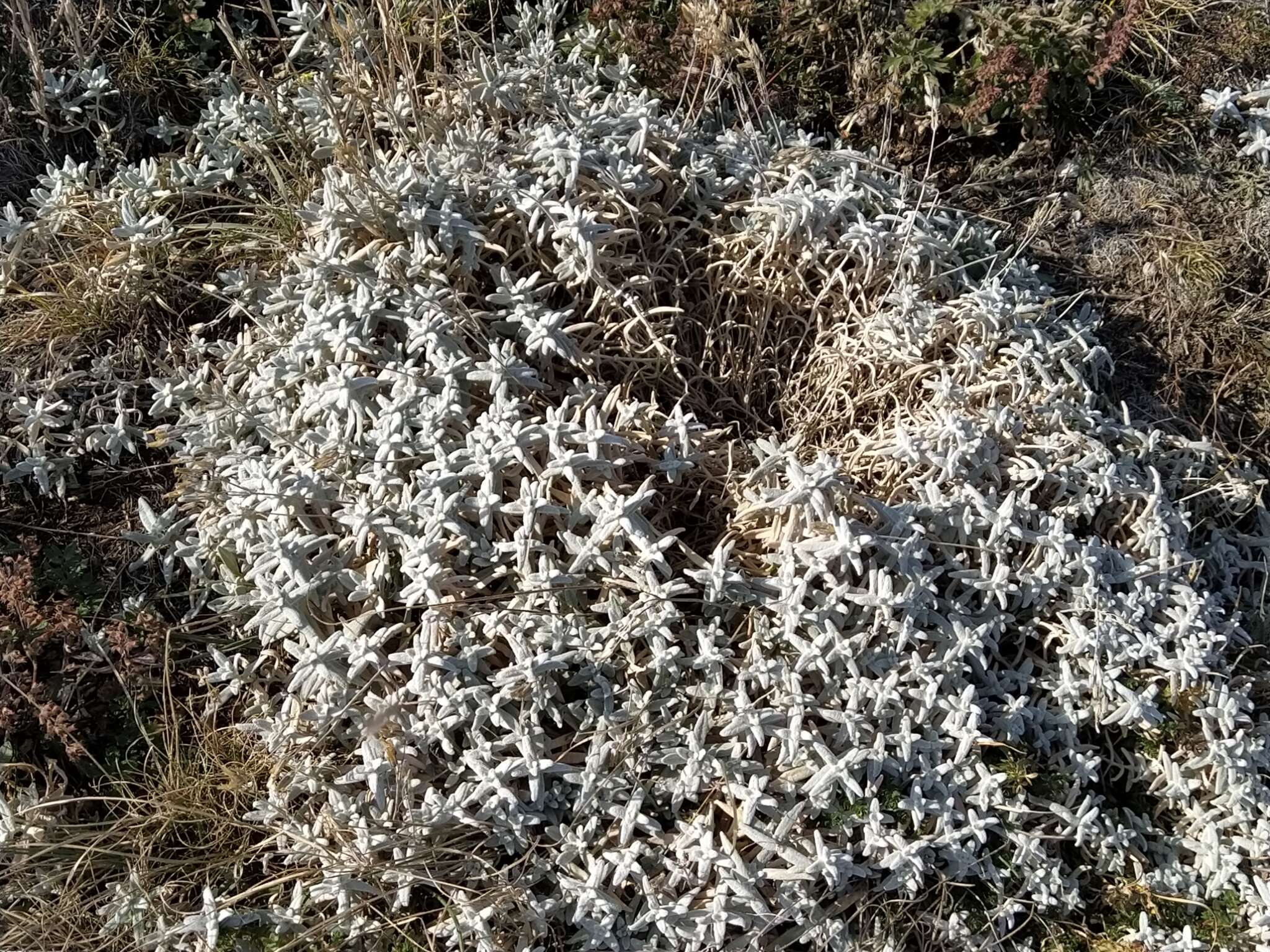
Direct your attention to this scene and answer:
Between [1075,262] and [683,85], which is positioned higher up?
[683,85]

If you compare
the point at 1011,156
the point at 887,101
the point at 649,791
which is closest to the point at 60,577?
the point at 649,791

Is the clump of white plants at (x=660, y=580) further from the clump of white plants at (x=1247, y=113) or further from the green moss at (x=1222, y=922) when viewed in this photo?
the clump of white plants at (x=1247, y=113)

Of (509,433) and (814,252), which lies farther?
(814,252)

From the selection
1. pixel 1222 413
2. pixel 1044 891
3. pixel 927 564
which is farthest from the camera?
pixel 1222 413

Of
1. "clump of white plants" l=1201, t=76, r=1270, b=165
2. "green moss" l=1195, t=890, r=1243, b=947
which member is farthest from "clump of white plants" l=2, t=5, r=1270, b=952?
"clump of white plants" l=1201, t=76, r=1270, b=165

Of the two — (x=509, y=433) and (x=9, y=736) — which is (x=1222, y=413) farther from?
(x=9, y=736)

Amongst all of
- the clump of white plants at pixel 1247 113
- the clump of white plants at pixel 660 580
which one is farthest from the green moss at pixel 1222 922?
the clump of white plants at pixel 1247 113

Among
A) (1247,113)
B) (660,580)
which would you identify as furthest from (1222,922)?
(1247,113)
